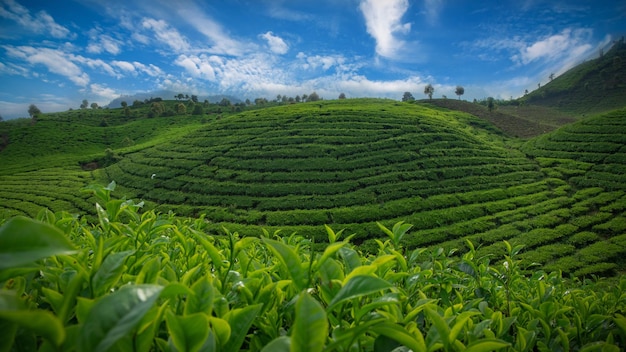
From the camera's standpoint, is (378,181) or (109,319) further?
(378,181)

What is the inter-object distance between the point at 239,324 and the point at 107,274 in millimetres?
525

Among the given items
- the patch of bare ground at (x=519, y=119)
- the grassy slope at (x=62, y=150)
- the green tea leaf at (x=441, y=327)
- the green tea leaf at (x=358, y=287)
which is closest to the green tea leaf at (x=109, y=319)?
the green tea leaf at (x=358, y=287)

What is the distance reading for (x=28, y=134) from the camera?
5406 centimetres

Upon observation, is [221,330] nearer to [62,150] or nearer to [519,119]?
[519,119]

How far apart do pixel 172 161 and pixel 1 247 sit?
3623 centimetres

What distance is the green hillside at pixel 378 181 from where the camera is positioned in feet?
62.0

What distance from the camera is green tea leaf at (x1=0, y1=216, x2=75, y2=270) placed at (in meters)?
0.64

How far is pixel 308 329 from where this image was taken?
729 mm

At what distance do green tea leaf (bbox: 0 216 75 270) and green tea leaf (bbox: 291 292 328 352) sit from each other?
593 millimetres

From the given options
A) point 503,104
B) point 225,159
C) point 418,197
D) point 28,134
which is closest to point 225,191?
point 225,159

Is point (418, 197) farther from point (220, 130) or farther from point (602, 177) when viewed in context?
point (220, 130)

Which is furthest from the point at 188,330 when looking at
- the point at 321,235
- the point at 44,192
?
the point at 44,192

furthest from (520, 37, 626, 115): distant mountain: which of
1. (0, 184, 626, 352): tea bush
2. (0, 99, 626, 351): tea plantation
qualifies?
(0, 184, 626, 352): tea bush

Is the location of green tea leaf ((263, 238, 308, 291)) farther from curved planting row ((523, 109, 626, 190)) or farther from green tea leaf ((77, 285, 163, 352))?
curved planting row ((523, 109, 626, 190))
